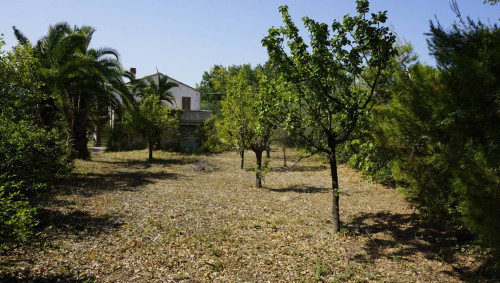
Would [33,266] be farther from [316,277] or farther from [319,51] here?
[319,51]

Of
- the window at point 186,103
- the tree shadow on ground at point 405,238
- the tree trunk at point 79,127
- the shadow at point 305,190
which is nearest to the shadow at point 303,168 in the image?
the shadow at point 305,190

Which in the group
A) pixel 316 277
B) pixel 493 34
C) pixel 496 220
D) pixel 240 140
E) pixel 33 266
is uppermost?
pixel 493 34

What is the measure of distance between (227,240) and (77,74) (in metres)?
A: 12.5

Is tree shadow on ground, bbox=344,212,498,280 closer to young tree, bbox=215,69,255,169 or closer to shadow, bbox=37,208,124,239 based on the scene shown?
shadow, bbox=37,208,124,239

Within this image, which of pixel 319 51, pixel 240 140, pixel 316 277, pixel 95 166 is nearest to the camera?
pixel 316 277

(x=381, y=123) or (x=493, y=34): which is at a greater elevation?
(x=493, y=34)

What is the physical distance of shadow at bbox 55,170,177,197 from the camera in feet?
35.3

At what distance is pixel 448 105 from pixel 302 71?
323 cm

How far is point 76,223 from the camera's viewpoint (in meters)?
7.56

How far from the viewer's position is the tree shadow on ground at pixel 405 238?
684cm

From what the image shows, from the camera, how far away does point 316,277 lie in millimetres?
5855

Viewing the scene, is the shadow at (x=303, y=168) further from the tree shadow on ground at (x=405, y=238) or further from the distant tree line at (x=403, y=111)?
the distant tree line at (x=403, y=111)

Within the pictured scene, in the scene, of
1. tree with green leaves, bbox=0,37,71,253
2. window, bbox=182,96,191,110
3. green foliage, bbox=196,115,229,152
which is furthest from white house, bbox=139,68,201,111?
tree with green leaves, bbox=0,37,71,253

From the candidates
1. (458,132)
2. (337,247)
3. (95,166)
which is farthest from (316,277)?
(95,166)
